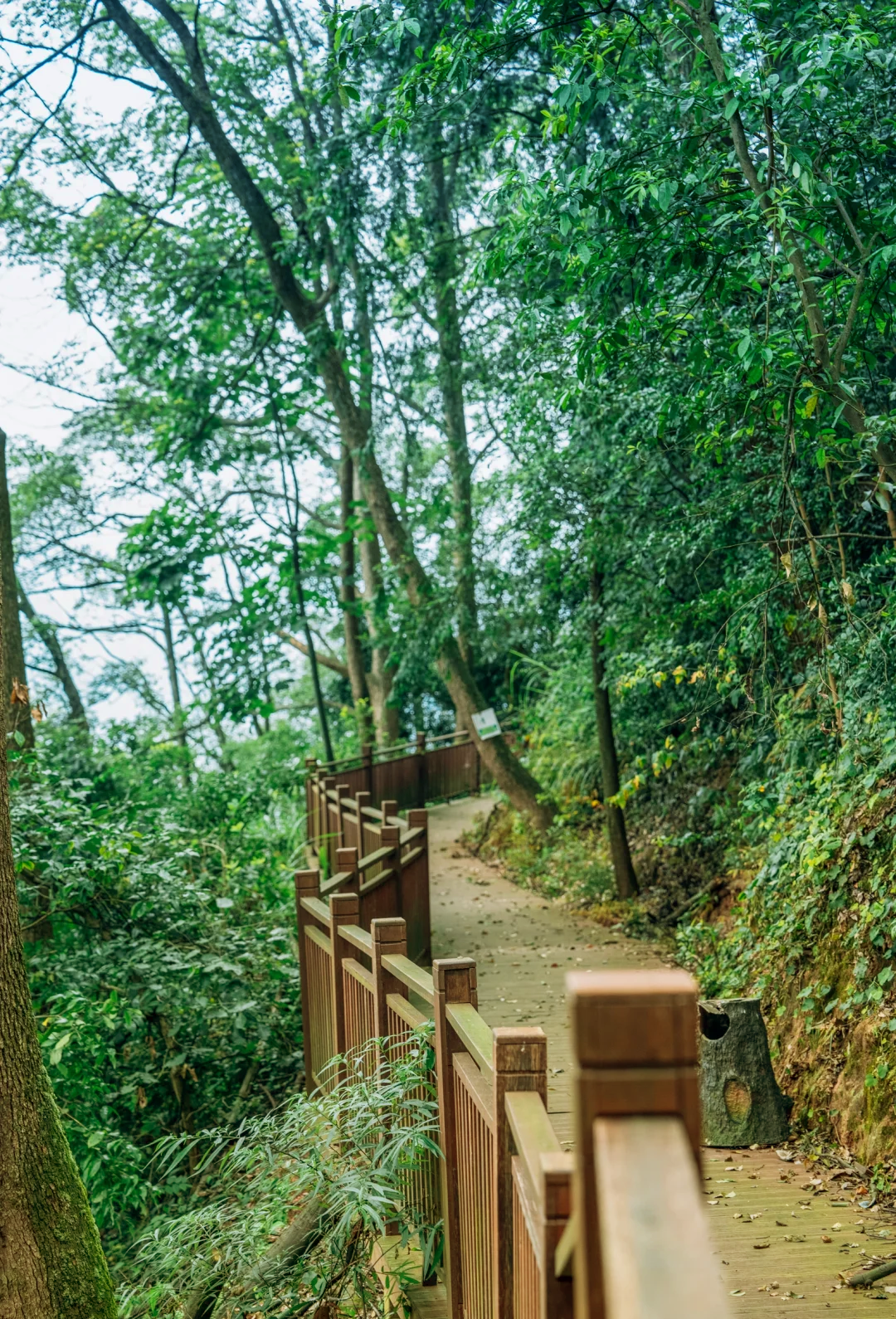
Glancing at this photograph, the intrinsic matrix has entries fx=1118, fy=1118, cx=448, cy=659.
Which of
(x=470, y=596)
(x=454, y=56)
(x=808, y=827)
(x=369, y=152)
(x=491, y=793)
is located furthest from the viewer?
(x=491, y=793)

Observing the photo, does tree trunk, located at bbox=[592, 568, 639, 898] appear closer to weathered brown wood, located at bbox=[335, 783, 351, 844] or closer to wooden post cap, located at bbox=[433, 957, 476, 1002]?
weathered brown wood, located at bbox=[335, 783, 351, 844]

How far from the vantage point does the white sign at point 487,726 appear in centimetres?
1600

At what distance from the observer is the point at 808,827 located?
734 centimetres

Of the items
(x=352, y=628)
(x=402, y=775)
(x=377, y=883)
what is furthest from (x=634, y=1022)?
(x=352, y=628)

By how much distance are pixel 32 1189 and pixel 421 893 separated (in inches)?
232

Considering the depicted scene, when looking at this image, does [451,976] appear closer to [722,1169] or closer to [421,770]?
[722,1169]

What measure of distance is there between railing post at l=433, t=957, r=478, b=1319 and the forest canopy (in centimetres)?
212

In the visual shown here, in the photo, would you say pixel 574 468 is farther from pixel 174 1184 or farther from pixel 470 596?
pixel 174 1184

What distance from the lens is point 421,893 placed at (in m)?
10.0

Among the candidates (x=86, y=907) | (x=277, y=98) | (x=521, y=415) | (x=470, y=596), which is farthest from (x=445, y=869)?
(x=277, y=98)

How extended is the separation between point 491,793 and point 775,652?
13.8m

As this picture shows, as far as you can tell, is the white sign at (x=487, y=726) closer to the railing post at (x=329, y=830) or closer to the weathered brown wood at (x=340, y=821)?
the railing post at (x=329, y=830)

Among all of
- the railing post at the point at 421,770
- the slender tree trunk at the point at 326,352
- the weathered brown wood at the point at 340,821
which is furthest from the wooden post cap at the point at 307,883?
the railing post at the point at 421,770

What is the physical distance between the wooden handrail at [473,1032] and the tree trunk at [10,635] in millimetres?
4062
